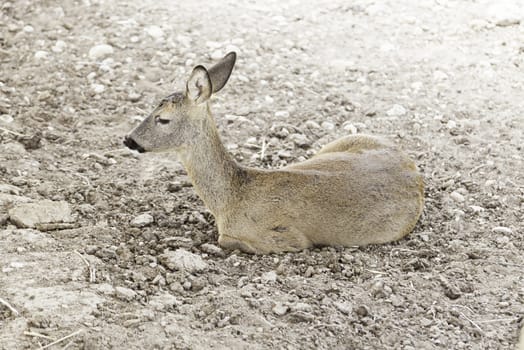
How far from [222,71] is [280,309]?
6.43 feet

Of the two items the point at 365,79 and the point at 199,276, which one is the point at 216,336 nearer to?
the point at 199,276

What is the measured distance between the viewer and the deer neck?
593cm

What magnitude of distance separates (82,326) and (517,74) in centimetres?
534

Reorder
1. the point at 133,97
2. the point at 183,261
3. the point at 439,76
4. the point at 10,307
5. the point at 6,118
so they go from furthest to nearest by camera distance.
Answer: the point at 439,76 < the point at 133,97 < the point at 6,118 < the point at 183,261 < the point at 10,307

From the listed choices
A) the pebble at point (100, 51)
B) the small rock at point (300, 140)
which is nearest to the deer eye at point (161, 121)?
the small rock at point (300, 140)

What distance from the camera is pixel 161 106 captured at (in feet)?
19.6

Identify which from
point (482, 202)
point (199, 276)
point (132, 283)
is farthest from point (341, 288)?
point (482, 202)

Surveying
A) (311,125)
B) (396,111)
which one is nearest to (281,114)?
(311,125)

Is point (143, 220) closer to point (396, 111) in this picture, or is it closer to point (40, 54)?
point (396, 111)

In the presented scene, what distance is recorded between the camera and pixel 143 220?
6.03 metres

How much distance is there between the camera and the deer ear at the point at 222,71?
19.7 ft

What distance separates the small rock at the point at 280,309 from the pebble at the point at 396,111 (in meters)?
3.16

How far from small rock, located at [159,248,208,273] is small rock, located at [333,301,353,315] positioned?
954 mm

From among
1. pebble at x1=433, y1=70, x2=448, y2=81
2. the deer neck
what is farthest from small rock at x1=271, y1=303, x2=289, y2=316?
pebble at x1=433, y1=70, x2=448, y2=81
